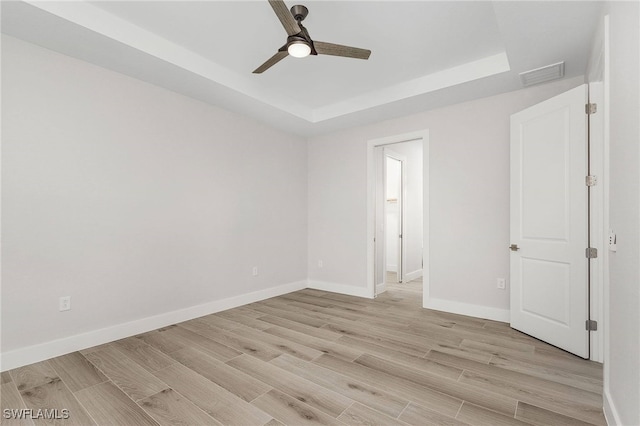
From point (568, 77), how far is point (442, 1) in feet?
5.73

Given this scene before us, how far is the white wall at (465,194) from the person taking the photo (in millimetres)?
3494

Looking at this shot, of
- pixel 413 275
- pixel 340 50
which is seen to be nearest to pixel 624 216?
pixel 340 50

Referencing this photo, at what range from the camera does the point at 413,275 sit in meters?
6.05

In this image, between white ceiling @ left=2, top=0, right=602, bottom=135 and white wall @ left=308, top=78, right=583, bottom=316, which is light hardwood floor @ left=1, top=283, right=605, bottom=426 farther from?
white ceiling @ left=2, top=0, right=602, bottom=135

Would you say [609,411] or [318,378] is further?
[318,378]

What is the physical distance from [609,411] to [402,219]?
162 inches

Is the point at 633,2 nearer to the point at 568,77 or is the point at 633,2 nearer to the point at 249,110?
the point at 568,77

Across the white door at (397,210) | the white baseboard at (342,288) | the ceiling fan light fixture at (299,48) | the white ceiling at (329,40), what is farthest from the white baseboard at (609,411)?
the white door at (397,210)

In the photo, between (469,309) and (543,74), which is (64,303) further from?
(543,74)

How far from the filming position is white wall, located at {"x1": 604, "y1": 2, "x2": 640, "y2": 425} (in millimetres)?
1312

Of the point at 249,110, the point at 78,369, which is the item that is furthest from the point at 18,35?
the point at 78,369

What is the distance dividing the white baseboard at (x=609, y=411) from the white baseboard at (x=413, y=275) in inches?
154

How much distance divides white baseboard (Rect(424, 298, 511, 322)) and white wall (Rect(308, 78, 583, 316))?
0.04ft

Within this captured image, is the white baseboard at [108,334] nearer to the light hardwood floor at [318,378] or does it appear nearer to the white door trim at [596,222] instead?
the light hardwood floor at [318,378]
